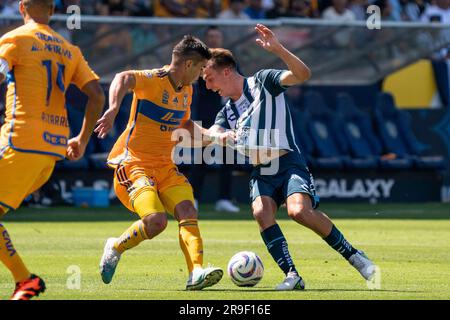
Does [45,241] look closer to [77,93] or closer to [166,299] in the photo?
[166,299]

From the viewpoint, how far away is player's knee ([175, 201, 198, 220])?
411 inches

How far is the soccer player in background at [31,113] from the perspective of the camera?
854 centimetres

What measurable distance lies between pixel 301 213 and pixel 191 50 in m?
1.80

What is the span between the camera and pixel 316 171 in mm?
22500

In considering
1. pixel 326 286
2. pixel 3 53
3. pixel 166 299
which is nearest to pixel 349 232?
pixel 326 286

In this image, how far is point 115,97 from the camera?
9.95 meters

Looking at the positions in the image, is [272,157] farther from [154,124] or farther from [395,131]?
[395,131]

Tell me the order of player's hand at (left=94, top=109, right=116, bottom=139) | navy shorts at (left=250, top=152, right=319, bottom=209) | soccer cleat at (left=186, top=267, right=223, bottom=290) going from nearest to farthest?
player's hand at (left=94, top=109, right=116, bottom=139), soccer cleat at (left=186, top=267, right=223, bottom=290), navy shorts at (left=250, top=152, right=319, bottom=209)

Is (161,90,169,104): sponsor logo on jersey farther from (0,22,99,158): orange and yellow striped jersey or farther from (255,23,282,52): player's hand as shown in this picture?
(0,22,99,158): orange and yellow striped jersey

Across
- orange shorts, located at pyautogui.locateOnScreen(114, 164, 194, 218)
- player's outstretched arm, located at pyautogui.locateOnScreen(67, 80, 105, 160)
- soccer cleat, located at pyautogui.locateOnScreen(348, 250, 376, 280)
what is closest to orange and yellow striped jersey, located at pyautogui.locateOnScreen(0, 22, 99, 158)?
player's outstretched arm, located at pyautogui.locateOnScreen(67, 80, 105, 160)

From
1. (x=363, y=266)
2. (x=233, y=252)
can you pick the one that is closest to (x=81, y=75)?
(x=363, y=266)

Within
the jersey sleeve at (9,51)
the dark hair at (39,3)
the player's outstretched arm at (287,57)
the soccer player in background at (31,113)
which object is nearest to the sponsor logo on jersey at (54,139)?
the soccer player in background at (31,113)

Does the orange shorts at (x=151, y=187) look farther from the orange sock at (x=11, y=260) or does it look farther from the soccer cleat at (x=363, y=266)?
the orange sock at (x=11, y=260)

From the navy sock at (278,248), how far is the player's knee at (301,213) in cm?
27
